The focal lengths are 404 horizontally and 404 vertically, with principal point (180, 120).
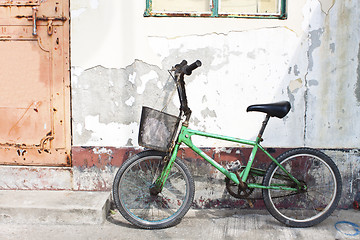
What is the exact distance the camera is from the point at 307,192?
418 cm

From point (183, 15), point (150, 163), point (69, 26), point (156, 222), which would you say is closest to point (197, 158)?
point (150, 163)

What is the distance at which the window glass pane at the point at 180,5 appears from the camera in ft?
13.8

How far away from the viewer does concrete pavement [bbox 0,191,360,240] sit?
12.2 feet

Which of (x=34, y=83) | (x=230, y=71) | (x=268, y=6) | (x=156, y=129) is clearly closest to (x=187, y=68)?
(x=156, y=129)

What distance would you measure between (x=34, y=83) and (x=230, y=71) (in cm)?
209

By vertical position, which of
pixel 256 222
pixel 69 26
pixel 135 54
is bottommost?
pixel 256 222

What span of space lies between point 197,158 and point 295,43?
5.08 feet

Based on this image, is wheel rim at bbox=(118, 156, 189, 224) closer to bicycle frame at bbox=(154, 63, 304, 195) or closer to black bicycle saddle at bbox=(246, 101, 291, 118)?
bicycle frame at bbox=(154, 63, 304, 195)

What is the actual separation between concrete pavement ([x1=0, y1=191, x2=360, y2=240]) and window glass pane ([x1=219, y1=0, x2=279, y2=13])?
6.93 ft

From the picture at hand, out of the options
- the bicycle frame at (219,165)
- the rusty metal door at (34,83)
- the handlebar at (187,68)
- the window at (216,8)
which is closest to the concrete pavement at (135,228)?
the bicycle frame at (219,165)

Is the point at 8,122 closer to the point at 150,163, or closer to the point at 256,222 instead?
the point at 150,163

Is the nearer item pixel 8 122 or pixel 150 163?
pixel 150 163

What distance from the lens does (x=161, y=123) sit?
3.69 m

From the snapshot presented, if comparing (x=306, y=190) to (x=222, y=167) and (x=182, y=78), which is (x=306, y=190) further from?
(x=182, y=78)
